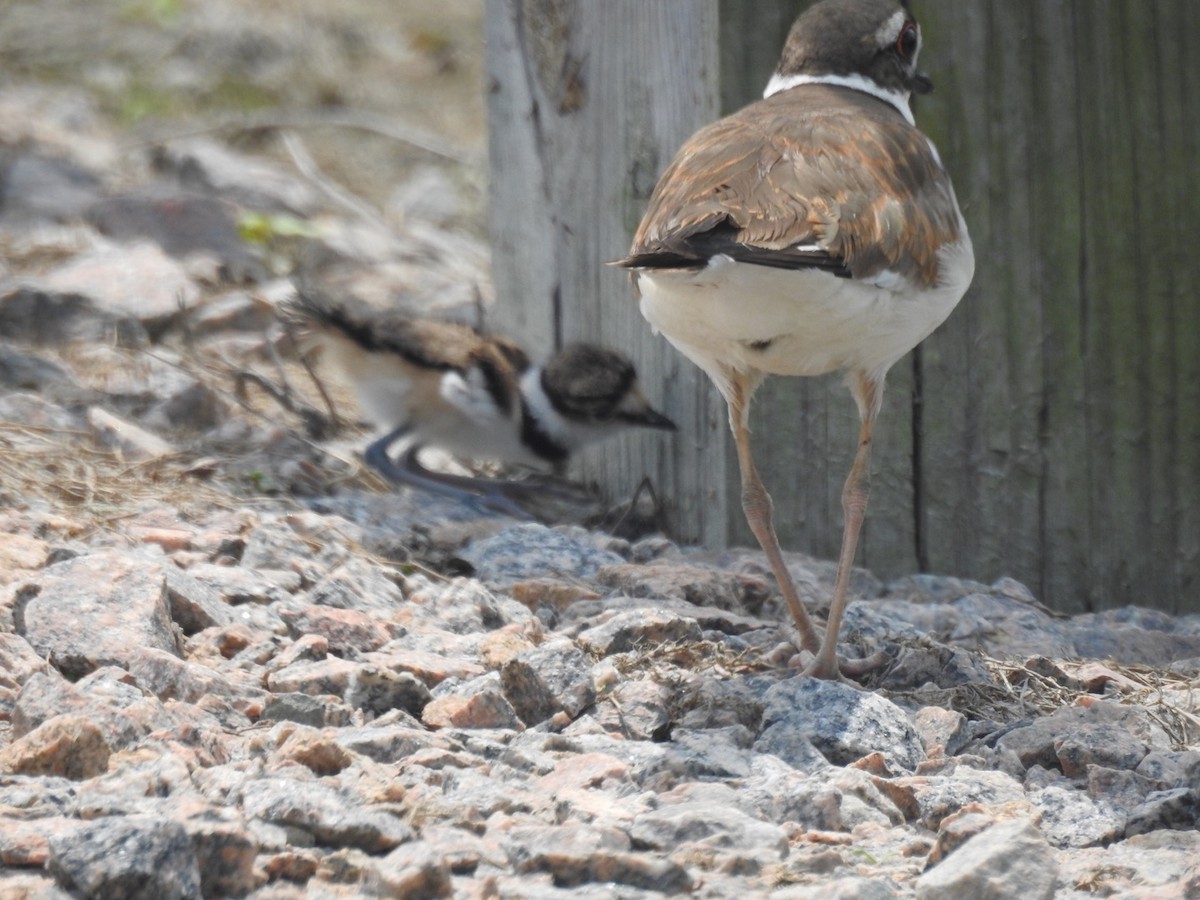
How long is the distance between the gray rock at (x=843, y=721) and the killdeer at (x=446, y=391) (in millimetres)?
2538

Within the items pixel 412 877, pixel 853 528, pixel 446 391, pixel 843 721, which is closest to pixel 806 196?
pixel 853 528

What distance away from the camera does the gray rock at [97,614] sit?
347cm

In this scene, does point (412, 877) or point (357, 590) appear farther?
point (357, 590)

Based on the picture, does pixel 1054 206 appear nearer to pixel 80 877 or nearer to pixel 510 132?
pixel 510 132

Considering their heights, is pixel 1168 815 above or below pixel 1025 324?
below

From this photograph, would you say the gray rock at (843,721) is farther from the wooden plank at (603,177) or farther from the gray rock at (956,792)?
the wooden plank at (603,177)

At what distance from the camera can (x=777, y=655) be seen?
13.7 feet

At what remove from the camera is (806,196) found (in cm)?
389

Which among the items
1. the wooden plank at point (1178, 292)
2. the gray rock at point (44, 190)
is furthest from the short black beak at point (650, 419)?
the gray rock at point (44, 190)

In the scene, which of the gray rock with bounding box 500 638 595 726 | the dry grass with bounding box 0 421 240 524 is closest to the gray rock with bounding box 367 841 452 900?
the gray rock with bounding box 500 638 595 726

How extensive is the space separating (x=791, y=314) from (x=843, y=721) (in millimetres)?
952

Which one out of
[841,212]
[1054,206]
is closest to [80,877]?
[841,212]

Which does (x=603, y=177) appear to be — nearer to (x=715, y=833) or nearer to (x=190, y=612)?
(x=190, y=612)

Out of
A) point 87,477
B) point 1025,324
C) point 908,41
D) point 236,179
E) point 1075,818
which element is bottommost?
point 1075,818
